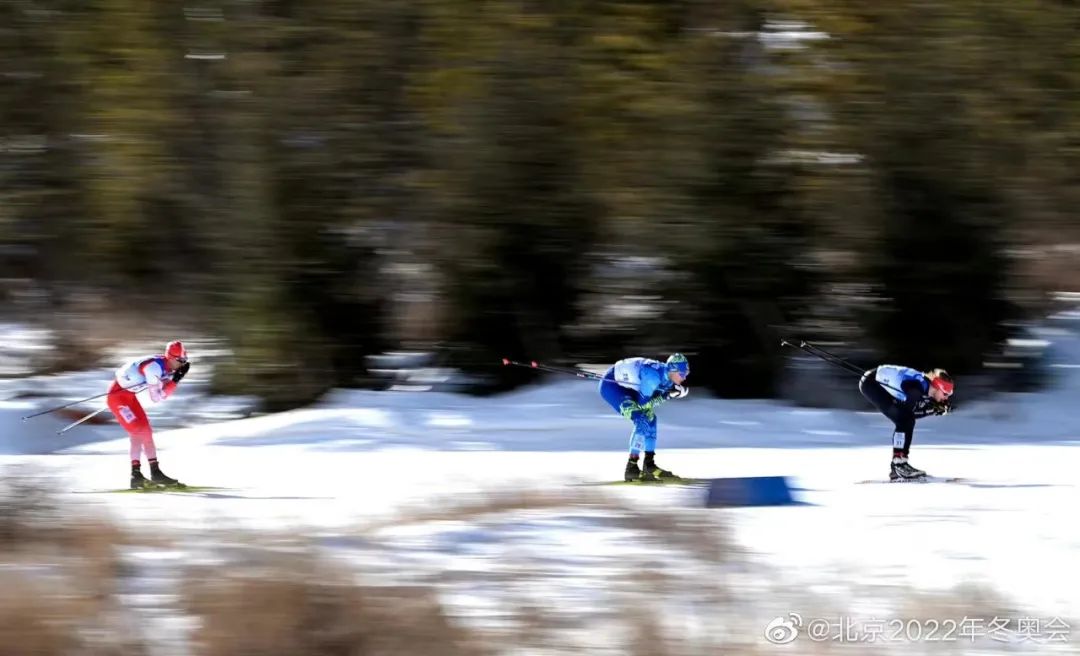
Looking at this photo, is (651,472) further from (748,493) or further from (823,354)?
(823,354)

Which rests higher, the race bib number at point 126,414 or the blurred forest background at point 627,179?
the blurred forest background at point 627,179

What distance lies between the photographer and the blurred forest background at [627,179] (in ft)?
39.8

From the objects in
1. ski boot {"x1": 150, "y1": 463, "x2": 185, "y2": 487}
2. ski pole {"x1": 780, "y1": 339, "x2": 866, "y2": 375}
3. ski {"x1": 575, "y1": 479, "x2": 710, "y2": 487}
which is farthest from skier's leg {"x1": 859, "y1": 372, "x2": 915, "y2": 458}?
ski boot {"x1": 150, "y1": 463, "x2": 185, "y2": 487}

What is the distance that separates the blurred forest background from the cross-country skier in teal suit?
10.6 ft

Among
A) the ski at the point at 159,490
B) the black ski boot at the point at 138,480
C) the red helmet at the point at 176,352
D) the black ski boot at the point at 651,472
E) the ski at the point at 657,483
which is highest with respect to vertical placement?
the red helmet at the point at 176,352

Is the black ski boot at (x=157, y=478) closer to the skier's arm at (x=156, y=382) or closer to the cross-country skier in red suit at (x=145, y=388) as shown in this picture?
the cross-country skier in red suit at (x=145, y=388)

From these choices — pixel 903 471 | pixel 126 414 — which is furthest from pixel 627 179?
pixel 126 414

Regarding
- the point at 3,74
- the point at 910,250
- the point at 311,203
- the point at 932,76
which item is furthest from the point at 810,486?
the point at 3,74

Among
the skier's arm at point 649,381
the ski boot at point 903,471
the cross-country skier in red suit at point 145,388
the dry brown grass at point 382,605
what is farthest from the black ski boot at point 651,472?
the cross-country skier in red suit at point 145,388

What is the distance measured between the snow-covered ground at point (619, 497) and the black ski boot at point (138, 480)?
29 cm

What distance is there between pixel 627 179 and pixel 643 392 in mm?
3773

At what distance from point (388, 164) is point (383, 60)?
914mm

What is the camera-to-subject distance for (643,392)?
354 inches

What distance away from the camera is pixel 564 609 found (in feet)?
19.8
